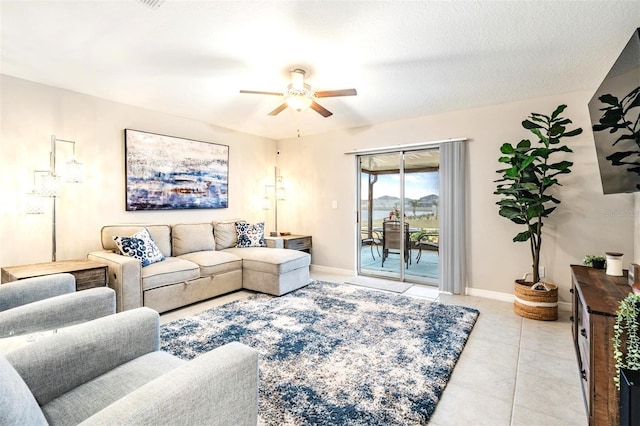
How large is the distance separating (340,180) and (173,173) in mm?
2651

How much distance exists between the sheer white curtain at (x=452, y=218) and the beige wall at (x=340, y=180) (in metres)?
0.12

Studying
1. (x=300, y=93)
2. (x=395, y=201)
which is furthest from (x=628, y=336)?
(x=395, y=201)

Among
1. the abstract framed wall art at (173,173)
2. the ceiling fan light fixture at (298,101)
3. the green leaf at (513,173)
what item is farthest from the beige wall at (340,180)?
the ceiling fan light fixture at (298,101)

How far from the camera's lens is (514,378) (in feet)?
7.00

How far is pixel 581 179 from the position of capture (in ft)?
11.1

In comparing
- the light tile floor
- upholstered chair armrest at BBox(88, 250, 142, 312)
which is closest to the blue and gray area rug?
the light tile floor

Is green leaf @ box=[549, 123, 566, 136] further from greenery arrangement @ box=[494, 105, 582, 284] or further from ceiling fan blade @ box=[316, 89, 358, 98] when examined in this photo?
ceiling fan blade @ box=[316, 89, 358, 98]

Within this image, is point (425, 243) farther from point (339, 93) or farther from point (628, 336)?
point (628, 336)

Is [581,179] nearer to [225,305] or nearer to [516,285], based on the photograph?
[516,285]

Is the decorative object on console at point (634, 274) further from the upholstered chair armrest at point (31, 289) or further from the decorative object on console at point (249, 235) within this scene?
the decorative object on console at point (249, 235)

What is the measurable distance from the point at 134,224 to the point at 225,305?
1.67m

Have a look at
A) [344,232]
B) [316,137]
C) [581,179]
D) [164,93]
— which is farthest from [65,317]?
[581,179]

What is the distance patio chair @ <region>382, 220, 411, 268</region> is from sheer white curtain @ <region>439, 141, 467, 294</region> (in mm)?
648

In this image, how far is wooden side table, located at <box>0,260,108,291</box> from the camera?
Answer: 2.70 metres
